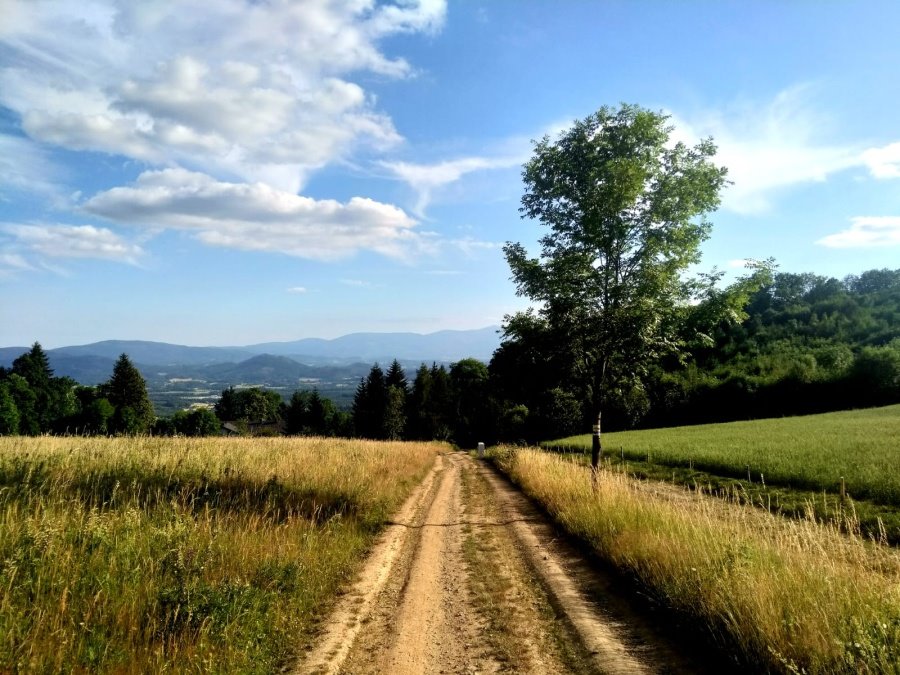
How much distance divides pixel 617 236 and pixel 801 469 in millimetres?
12210

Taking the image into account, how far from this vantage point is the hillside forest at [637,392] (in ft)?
210

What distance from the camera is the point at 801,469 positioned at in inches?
668

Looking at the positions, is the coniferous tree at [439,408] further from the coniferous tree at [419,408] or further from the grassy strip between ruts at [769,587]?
the grassy strip between ruts at [769,587]

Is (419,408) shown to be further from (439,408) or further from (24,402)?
(24,402)

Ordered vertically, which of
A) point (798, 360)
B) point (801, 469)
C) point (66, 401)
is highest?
point (798, 360)

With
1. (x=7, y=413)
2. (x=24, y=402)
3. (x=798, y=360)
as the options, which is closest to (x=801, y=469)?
(x=798, y=360)

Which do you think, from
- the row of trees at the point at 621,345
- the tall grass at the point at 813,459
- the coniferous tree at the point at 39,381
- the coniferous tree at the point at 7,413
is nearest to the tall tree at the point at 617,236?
the row of trees at the point at 621,345

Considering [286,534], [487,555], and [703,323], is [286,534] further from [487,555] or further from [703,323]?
[703,323]

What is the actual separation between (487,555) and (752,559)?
439 centimetres

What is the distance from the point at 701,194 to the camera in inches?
456

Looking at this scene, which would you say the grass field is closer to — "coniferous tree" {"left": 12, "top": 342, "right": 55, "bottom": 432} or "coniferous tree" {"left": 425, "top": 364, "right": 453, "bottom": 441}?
"coniferous tree" {"left": 425, "top": 364, "right": 453, "bottom": 441}

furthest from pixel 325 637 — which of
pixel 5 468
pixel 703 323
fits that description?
pixel 703 323

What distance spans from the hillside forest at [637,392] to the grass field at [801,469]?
23.8 m

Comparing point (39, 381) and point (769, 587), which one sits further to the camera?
point (39, 381)
